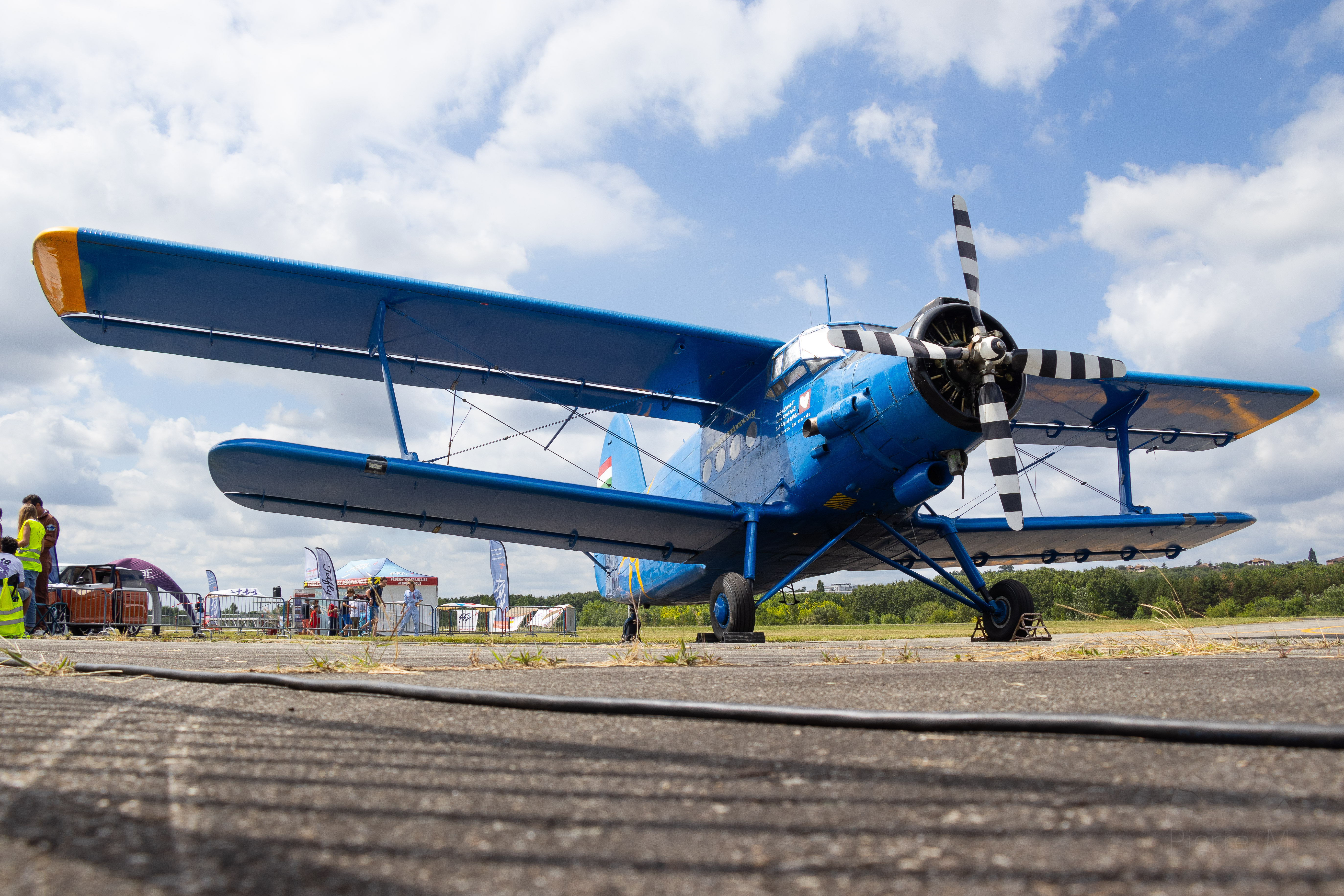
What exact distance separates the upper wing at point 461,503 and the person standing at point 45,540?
11.4 ft

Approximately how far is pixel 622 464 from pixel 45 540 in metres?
9.83

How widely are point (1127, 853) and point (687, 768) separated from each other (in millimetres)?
719

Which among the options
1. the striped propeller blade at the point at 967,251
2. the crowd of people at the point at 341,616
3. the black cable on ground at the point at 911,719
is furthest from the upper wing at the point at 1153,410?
the crowd of people at the point at 341,616

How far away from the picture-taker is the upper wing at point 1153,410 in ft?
36.6

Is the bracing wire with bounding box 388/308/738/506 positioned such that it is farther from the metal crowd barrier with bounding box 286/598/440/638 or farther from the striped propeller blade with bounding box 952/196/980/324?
the metal crowd barrier with bounding box 286/598/440/638

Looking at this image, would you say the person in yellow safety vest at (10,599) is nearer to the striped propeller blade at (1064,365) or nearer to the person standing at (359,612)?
the striped propeller blade at (1064,365)

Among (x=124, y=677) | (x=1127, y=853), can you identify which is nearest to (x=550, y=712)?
(x=1127, y=853)

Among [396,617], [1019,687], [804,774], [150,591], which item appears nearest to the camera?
[804,774]

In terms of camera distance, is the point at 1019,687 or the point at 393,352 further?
the point at 393,352

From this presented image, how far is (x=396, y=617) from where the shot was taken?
94.8 feet

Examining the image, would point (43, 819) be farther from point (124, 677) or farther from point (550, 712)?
point (124, 677)

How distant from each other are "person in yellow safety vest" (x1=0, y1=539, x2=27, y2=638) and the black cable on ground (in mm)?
9208

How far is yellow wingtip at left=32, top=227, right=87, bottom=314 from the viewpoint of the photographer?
7723 millimetres

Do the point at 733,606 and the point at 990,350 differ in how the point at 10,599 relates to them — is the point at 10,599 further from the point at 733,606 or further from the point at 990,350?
the point at 990,350
